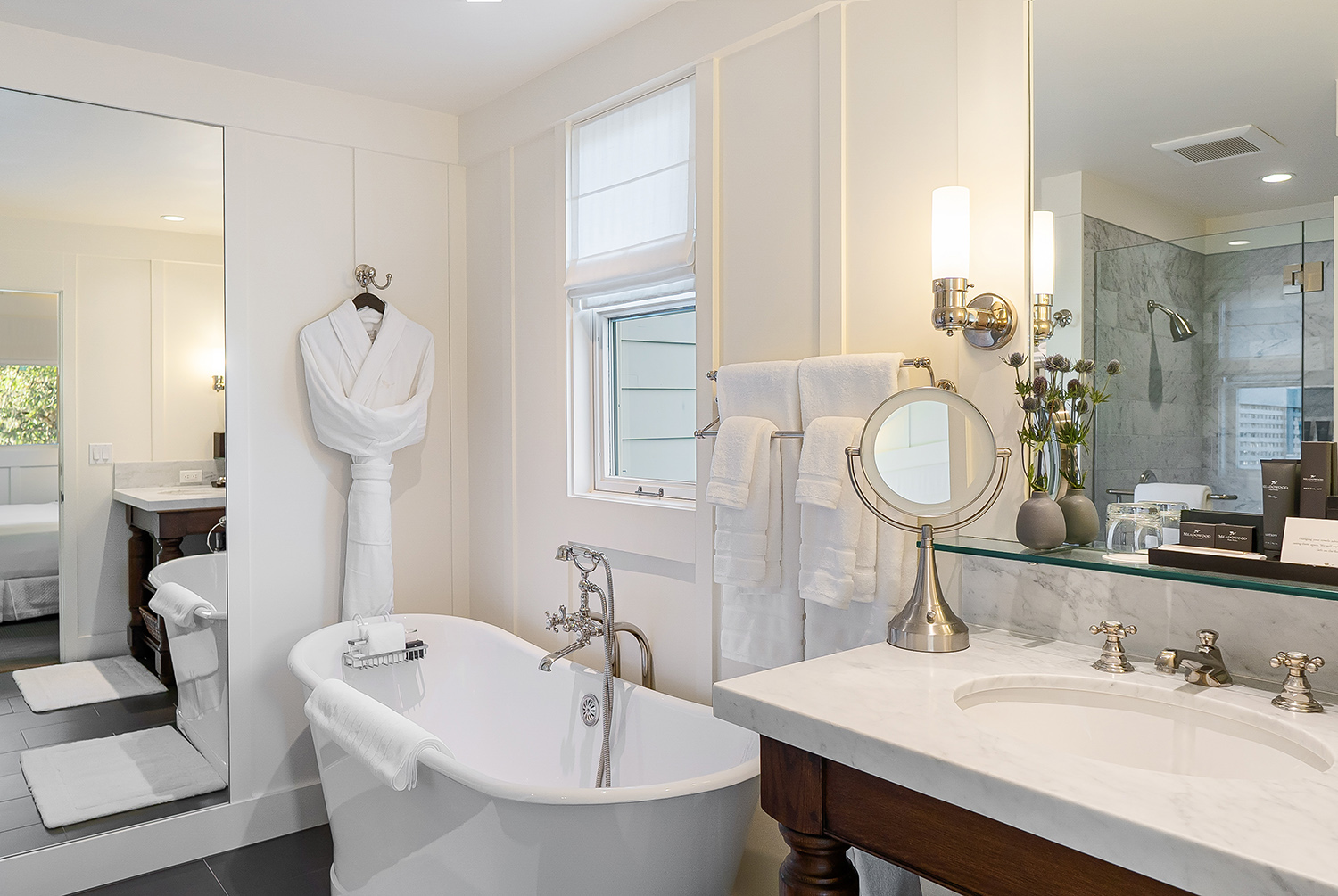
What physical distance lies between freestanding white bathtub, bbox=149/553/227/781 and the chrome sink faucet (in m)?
2.68

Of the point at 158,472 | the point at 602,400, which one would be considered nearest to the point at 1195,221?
the point at 602,400

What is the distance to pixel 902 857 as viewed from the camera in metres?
1.11

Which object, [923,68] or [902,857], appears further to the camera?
[923,68]

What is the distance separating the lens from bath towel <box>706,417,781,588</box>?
1992 mm

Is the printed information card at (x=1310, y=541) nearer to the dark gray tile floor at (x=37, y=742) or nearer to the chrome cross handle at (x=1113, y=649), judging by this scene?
the chrome cross handle at (x=1113, y=649)

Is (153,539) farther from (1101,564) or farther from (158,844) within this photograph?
(1101,564)

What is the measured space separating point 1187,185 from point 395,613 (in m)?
2.76

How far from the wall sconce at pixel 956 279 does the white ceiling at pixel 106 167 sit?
90.7 inches

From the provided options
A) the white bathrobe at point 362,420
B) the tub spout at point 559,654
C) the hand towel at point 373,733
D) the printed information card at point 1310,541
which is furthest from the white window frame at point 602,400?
the printed information card at point 1310,541

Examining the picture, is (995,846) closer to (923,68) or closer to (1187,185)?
(1187,185)

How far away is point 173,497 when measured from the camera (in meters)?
2.75

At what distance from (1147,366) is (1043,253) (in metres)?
0.30

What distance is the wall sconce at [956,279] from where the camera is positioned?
1637mm

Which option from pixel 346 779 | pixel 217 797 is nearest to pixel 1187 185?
pixel 346 779
